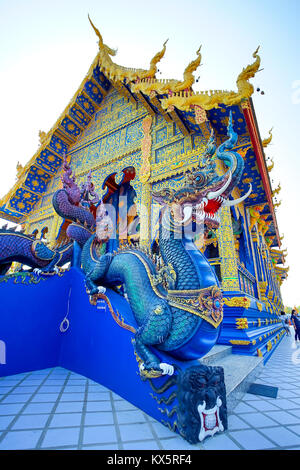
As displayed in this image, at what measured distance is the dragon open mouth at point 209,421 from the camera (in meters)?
1.16

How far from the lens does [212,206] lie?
1.60m

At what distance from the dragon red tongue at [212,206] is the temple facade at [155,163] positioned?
13.5 inches

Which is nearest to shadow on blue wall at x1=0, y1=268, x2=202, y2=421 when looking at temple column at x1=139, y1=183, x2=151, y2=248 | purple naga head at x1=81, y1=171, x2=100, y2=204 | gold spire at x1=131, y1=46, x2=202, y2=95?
purple naga head at x1=81, y1=171, x2=100, y2=204

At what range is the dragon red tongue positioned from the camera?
158cm

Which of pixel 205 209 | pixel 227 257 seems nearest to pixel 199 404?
pixel 205 209

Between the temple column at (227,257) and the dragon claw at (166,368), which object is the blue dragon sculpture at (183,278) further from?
the temple column at (227,257)

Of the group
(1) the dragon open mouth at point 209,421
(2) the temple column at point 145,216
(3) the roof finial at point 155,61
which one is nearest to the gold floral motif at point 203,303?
(1) the dragon open mouth at point 209,421

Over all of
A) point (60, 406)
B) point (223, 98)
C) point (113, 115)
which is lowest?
point (60, 406)

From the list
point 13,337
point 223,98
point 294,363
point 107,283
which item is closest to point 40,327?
point 13,337

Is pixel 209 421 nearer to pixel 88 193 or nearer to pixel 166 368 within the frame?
pixel 166 368
